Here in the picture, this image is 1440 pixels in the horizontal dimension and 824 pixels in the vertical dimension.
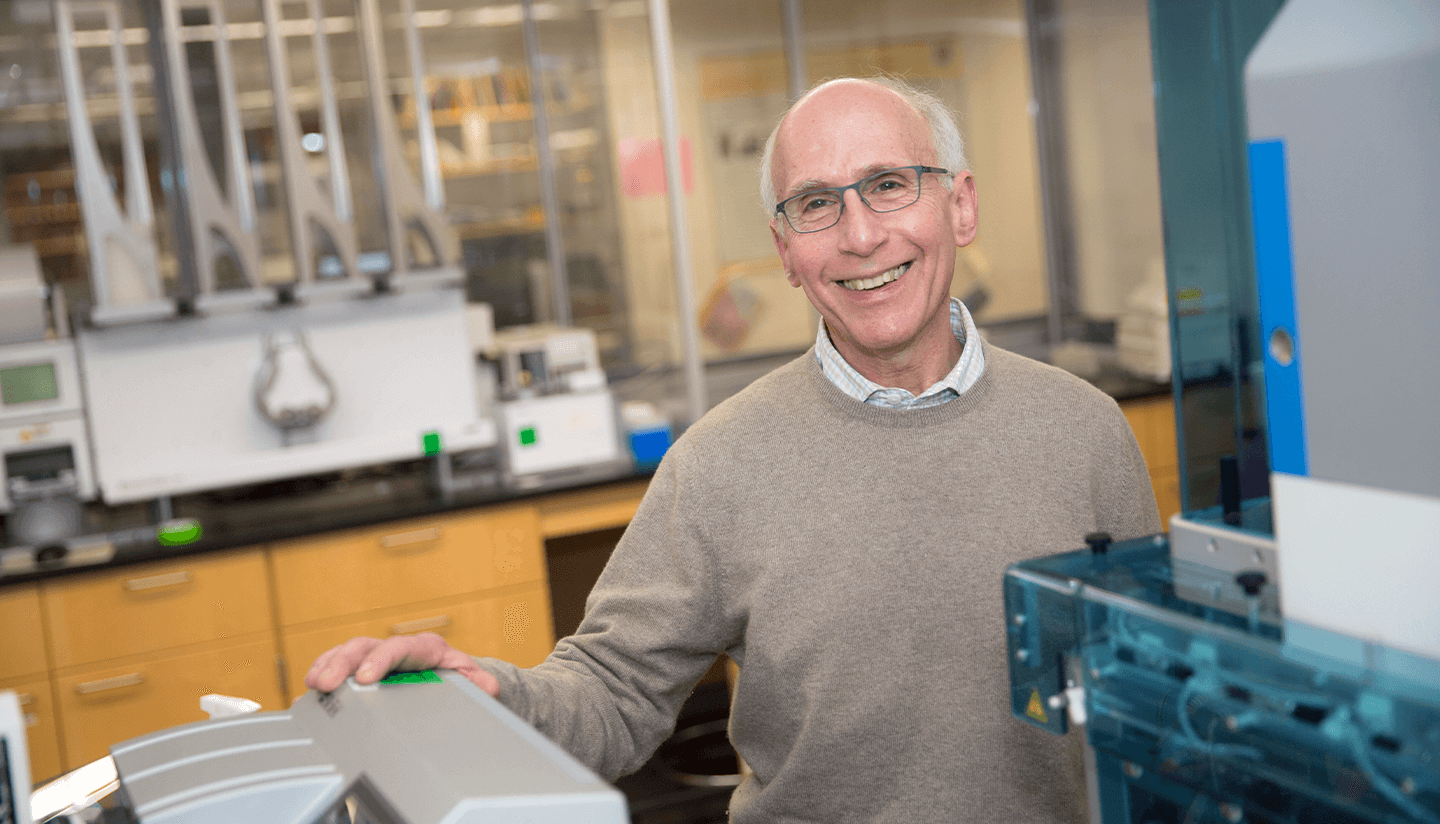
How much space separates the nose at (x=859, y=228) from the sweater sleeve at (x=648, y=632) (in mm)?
305

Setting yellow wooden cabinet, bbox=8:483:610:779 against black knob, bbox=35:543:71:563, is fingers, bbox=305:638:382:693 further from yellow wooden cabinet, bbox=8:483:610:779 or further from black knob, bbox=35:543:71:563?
black knob, bbox=35:543:71:563

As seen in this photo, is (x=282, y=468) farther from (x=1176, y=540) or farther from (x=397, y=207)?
(x=1176, y=540)

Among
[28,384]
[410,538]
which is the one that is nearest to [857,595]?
[410,538]

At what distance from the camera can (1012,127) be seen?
4727 mm

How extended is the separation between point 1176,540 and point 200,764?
0.65m

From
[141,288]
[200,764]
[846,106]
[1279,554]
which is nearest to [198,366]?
[141,288]

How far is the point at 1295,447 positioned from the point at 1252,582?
0.28ft

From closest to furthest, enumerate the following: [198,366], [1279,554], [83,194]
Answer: [1279,554], [83,194], [198,366]

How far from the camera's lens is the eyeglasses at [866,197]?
1.38 metres

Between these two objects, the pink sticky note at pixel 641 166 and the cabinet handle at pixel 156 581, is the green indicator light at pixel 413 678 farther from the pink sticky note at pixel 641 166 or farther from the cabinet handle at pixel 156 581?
the pink sticky note at pixel 641 166

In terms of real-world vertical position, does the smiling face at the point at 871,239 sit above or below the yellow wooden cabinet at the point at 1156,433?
above

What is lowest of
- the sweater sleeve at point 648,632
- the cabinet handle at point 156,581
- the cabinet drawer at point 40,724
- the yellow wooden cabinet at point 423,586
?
the cabinet drawer at point 40,724

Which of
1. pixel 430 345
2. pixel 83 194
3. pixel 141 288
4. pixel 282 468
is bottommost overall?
pixel 282 468

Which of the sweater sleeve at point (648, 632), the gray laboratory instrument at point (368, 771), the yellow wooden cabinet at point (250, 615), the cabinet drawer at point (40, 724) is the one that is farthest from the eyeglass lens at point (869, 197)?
the cabinet drawer at point (40, 724)
